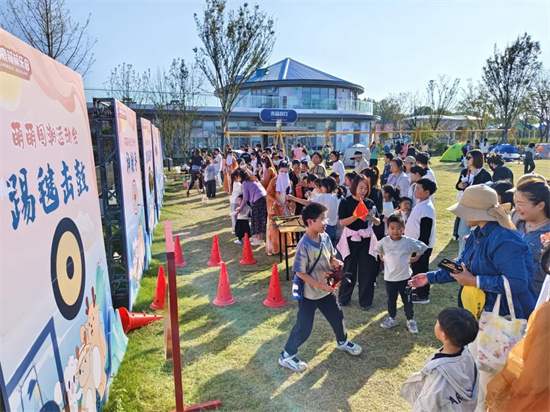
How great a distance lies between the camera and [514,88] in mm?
27656

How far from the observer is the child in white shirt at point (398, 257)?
4.15m

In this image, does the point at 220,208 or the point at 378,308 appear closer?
the point at 378,308

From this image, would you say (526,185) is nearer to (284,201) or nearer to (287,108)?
(284,201)

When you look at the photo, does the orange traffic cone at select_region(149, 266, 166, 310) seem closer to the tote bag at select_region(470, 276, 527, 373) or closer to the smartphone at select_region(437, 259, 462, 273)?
the smartphone at select_region(437, 259, 462, 273)

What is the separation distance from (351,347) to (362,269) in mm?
1240

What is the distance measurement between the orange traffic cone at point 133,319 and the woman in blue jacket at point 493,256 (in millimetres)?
3674

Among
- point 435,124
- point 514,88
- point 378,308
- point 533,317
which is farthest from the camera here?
point 435,124

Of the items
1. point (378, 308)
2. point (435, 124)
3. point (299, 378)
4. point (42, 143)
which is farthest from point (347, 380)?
point (435, 124)

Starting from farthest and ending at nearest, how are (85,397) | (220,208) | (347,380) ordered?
1. (220,208)
2. (347,380)
3. (85,397)

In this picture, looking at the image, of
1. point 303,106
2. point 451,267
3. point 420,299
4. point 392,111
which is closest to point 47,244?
point 451,267

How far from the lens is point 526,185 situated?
2.82 meters

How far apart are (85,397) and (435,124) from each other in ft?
152

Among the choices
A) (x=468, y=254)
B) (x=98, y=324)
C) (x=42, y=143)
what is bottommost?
(x=98, y=324)

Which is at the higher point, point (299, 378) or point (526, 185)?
point (526, 185)
